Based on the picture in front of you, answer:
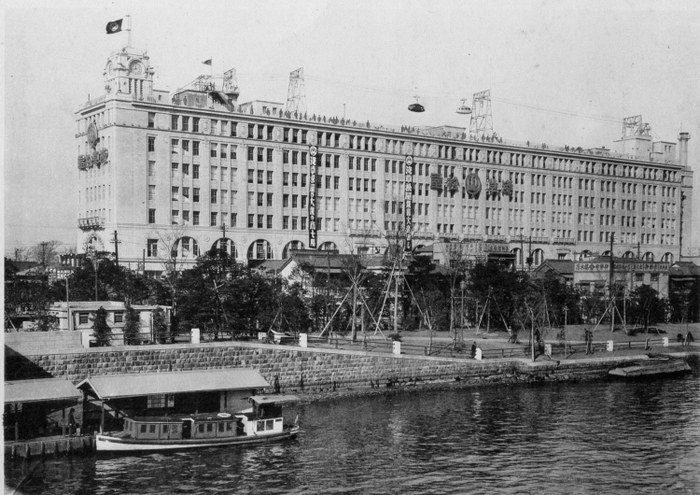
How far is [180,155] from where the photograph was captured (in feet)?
325

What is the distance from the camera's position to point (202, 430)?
39.9m

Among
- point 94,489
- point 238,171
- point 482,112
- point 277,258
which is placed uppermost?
point 482,112

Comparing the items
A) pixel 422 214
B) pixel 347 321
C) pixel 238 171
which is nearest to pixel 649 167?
pixel 422 214

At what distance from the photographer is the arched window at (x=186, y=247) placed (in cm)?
9838

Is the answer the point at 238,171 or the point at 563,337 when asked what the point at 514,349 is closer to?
the point at 563,337

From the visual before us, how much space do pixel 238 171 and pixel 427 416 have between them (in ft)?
203

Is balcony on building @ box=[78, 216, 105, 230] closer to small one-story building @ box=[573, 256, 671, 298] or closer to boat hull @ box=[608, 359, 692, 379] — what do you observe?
small one-story building @ box=[573, 256, 671, 298]

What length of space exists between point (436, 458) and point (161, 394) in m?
13.9

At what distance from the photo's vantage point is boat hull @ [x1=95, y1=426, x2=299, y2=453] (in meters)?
38.1

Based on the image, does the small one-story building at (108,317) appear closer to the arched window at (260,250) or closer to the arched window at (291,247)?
the arched window at (260,250)

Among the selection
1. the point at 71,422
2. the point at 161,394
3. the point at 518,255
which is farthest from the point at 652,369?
the point at 518,255

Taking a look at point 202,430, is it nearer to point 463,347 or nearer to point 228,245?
point 463,347

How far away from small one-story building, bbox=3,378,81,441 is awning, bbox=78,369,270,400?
1464mm

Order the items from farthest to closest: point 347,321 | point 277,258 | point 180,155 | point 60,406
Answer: point 277,258 → point 180,155 → point 347,321 → point 60,406
